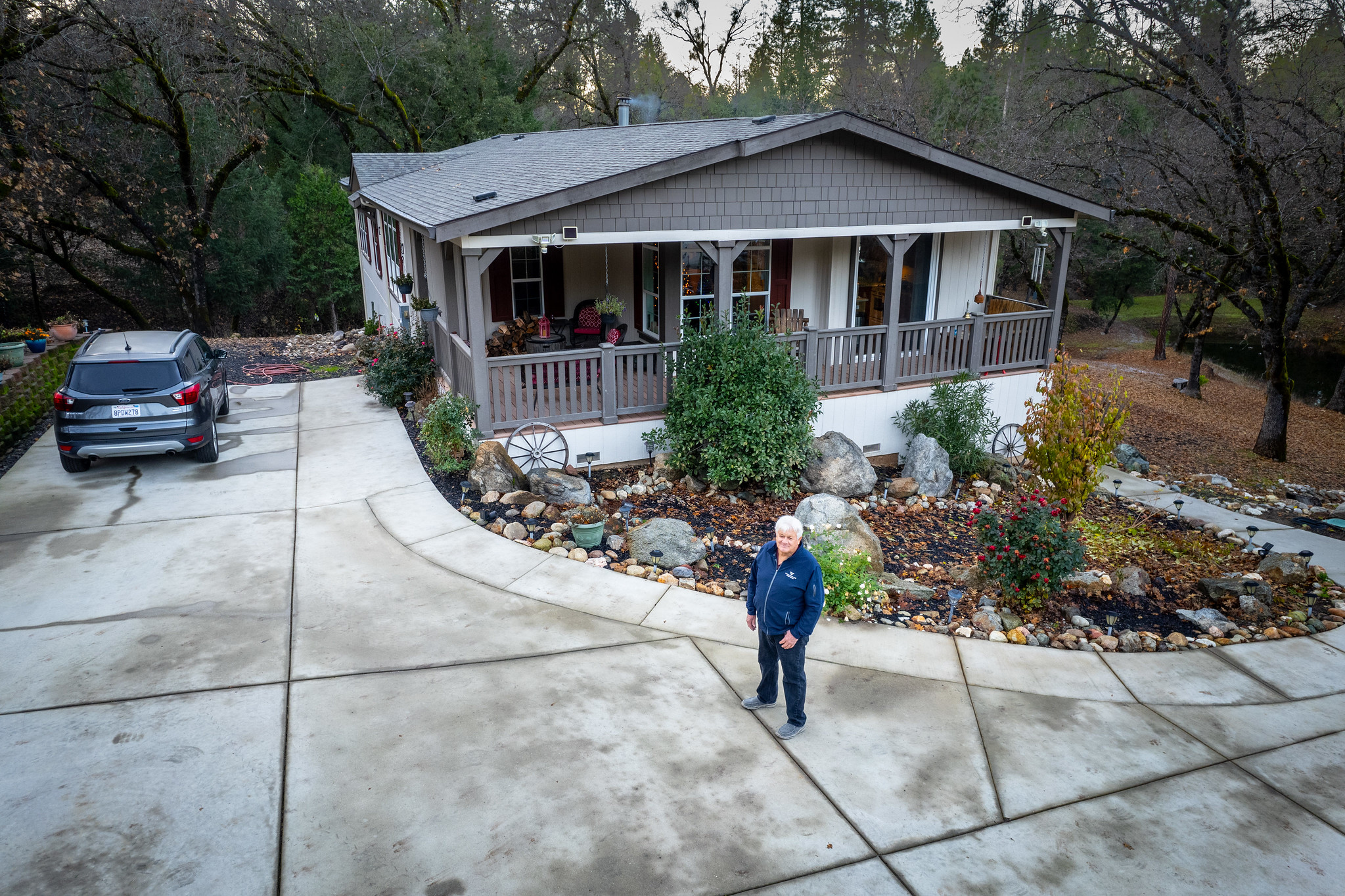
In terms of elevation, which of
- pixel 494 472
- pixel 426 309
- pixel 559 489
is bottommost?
pixel 559 489

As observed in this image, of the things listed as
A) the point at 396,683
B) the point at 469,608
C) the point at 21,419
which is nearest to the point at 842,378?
the point at 469,608

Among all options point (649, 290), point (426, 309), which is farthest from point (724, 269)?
point (426, 309)

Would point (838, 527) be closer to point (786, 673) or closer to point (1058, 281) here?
point (786, 673)

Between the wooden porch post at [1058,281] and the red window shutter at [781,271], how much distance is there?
402cm

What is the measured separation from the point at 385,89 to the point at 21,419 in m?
17.8

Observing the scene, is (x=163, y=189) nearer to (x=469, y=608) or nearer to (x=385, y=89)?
(x=385, y=89)

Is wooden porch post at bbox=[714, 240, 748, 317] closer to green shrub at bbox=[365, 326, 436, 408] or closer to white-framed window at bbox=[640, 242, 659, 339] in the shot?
white-framed window at bbox=[640, 242, 659, 339]

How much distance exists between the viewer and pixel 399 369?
13.2 m

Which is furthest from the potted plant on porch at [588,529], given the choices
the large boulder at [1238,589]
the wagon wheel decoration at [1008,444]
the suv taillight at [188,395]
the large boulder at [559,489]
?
the wagon wheel decoration at [1008,444]

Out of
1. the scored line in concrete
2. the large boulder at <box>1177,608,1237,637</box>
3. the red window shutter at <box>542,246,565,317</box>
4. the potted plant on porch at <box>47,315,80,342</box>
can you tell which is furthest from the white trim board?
the potted plant on porch at <box>47,315,80,342</box>

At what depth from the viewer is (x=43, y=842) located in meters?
4.23

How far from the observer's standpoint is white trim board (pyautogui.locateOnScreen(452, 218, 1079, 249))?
9.33 m

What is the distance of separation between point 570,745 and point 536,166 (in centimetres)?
934

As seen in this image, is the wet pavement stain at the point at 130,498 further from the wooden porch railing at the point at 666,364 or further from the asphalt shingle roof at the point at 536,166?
the asphalt shingle roof at the point at 536,166
